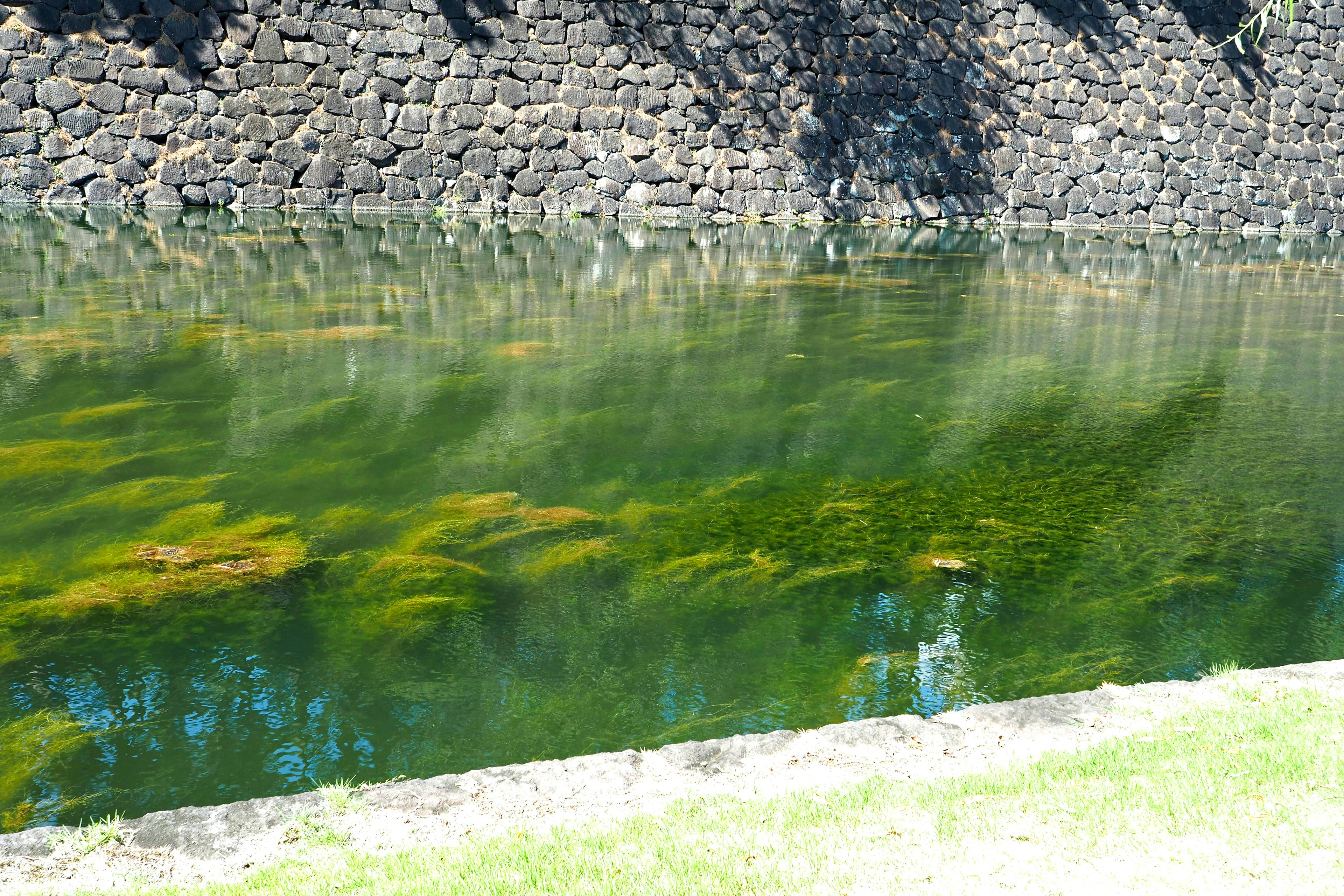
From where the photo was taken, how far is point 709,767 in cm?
218

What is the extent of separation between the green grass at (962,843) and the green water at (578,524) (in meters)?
0.44

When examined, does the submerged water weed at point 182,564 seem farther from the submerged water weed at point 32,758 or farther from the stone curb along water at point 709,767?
the stone curb along water at point 709,767

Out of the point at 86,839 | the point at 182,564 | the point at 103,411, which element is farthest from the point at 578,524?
the point at 103,411

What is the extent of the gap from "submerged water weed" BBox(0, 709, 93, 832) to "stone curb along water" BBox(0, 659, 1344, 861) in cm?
19

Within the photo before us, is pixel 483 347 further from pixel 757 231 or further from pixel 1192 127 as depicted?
pixel 1192 127

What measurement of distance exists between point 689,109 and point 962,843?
12597 mm

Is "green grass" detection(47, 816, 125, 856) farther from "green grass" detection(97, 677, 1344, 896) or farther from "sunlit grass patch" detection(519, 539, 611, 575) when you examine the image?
"sunlit grass patch" detection(519, 539, 611, 575)

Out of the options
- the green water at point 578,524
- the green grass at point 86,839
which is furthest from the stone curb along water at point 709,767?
the green water at point 578,524

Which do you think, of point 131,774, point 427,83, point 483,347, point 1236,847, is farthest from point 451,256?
point 1236,847

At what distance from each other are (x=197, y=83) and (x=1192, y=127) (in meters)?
13.0

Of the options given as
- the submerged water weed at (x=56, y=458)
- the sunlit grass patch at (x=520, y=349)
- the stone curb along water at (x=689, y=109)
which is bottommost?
the submerged water weed at (x=56, y=458)

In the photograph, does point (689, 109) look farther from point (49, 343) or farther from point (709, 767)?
point (709, 767)

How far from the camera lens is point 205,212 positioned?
37.4 ft

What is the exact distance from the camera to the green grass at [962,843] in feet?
5.71
